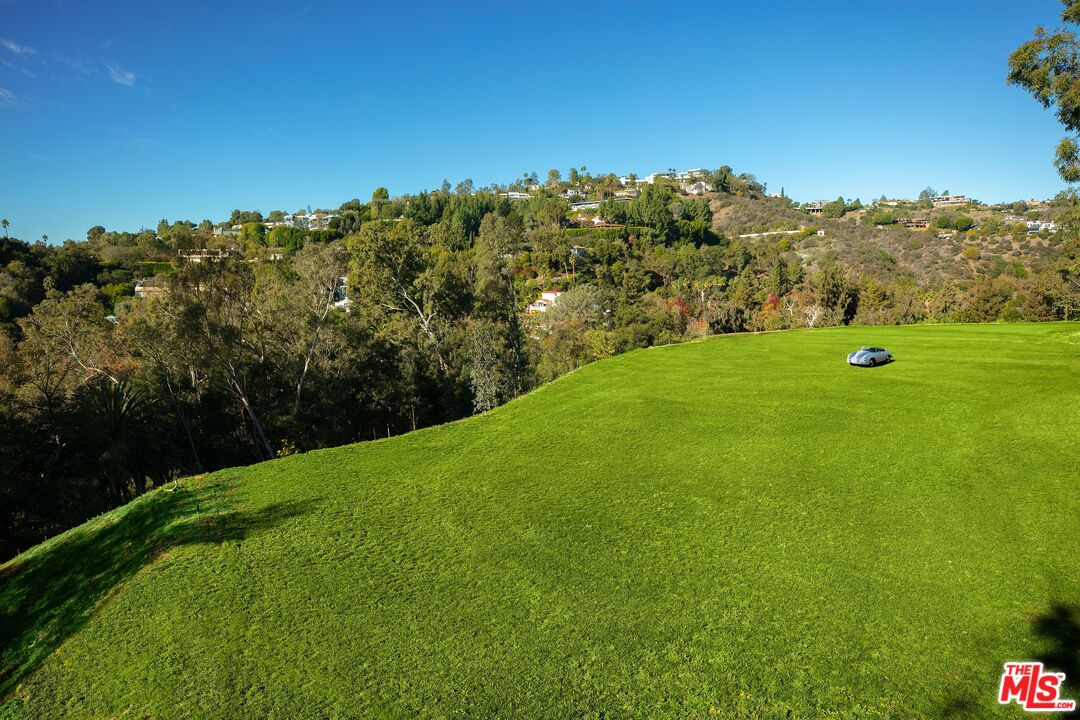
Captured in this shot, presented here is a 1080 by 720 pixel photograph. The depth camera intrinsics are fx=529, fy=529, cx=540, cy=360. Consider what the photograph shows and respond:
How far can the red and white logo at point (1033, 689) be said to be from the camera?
5.74m

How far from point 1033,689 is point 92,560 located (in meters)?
15.2

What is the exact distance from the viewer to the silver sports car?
20234mm

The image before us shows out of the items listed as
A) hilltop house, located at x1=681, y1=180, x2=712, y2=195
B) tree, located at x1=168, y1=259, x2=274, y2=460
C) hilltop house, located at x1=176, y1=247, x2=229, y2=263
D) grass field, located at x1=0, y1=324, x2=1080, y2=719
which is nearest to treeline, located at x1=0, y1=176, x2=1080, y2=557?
tree, located at x1=168, y1=259, x2=274, y2=460

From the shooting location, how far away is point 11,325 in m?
28.0

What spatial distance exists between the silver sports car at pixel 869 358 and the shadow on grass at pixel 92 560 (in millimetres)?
19719

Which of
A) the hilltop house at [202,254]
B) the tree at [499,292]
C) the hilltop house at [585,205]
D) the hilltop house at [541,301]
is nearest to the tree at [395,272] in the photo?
the tree at [499,292]

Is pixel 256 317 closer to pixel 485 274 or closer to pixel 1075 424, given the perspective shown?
pixel 485 274

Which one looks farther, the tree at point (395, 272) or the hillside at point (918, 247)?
the hillside at point (918, 247)

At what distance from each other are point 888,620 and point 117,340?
2873 centimetres

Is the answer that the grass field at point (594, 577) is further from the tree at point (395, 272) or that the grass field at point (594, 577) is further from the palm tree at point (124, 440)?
the tree at point (395, 272)

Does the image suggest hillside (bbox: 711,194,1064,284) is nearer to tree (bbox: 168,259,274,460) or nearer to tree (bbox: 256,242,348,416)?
tree (bbox: 256,242,348,416)

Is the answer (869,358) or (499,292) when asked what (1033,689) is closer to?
(869,358)

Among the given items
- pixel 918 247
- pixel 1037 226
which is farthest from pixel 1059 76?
pixel 1037 226

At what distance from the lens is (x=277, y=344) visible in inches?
1032
